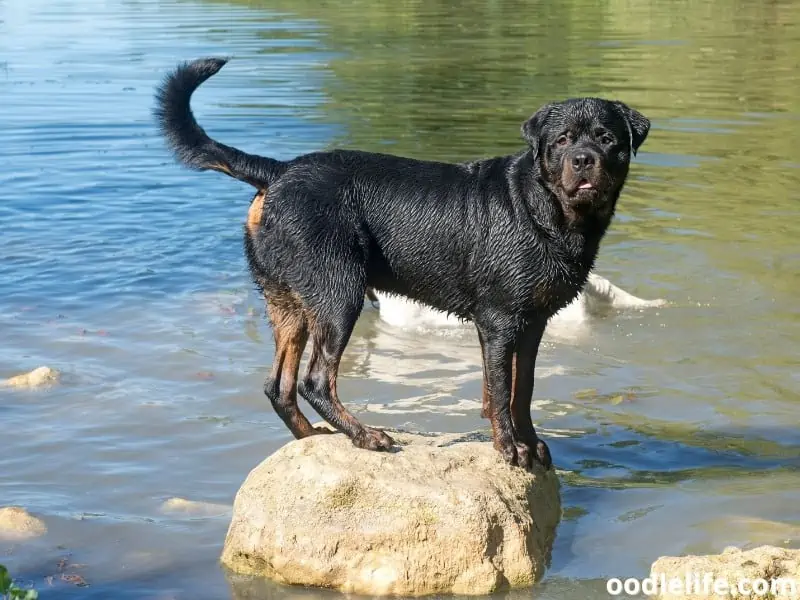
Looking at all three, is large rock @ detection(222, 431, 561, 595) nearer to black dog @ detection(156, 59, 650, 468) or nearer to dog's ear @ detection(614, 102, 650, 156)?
black dog @ detection(156, 59, 650, 468)

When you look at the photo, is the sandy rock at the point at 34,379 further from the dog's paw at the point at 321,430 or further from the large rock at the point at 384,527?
the large rock at the point at 384,527

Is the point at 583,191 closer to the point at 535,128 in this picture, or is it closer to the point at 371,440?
the point at 535,128

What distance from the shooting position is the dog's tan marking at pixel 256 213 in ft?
19.2

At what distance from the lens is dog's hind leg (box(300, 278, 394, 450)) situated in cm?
562

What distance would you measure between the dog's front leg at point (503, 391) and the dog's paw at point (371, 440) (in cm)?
54

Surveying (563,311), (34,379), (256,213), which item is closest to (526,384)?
(256,213)

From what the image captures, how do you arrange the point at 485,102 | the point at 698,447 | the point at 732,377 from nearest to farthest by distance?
1. the point at 698,447
2. the point at 732,377
3. the point at 485,102

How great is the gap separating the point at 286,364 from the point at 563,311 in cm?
314

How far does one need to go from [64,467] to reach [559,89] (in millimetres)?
12930

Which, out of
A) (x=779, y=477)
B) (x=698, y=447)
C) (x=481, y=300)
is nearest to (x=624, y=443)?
(x=698, y=447)

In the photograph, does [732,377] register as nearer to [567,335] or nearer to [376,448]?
[567,335]

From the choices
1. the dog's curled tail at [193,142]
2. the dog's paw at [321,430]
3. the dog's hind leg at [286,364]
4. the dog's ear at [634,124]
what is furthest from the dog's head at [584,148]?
the dog's paw at [321,430]

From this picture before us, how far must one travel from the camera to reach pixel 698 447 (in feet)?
21.3

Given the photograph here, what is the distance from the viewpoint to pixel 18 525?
5.62 meters
